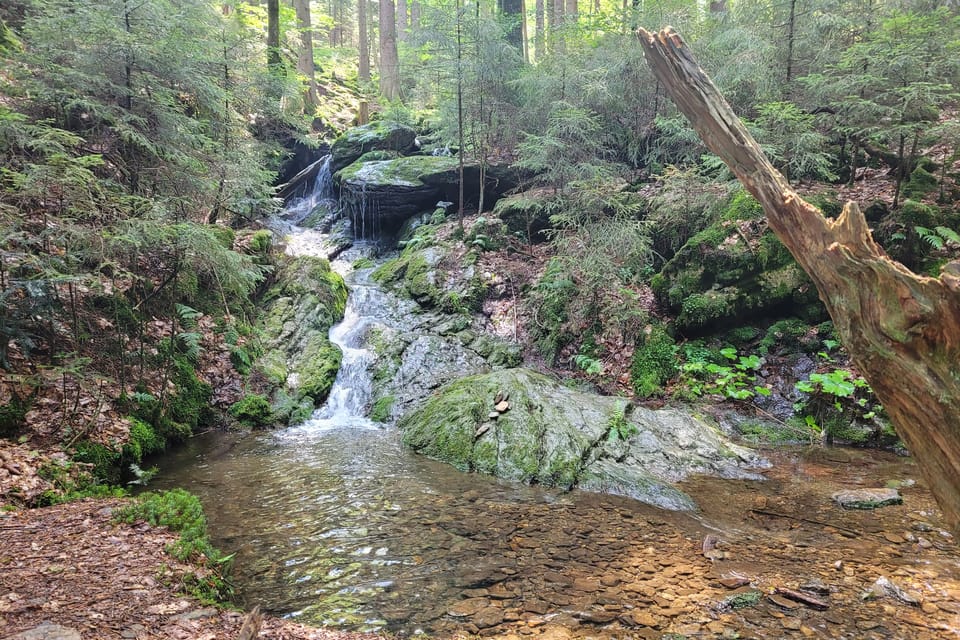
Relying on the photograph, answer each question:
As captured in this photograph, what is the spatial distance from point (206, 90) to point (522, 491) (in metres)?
8.51

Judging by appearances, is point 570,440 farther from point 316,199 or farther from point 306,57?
point 306,57

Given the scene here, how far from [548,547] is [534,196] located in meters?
9.99

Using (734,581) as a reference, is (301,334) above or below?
above

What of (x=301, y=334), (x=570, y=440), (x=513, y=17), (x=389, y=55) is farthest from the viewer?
(x=389, y=55)

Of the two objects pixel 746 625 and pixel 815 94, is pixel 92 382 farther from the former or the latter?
pixel 815 94

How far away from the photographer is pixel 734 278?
9.02 m

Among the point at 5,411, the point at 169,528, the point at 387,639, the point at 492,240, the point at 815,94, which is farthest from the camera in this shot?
the point at 492,240

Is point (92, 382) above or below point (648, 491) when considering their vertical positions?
above

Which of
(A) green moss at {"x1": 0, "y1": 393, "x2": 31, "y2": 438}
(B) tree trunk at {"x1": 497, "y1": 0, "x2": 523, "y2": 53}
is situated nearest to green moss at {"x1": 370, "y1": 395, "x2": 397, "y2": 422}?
(A) green moss at {"x1": 0, "y1": 393, "x2": 31, "y2": 438}

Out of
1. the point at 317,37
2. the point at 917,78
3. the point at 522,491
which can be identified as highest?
the point at 317,37

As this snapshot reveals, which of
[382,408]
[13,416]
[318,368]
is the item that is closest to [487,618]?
[13,416]

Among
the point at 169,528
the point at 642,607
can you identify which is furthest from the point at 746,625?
the point at 169,528

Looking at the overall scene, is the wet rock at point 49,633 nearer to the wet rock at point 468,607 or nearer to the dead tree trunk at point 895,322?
the wet rock at point 468,607

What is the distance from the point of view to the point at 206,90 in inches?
336
